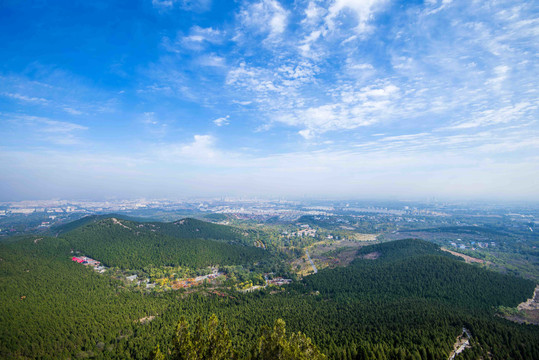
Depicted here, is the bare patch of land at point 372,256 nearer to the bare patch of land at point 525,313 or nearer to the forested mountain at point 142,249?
the forested mountain at point 142,249

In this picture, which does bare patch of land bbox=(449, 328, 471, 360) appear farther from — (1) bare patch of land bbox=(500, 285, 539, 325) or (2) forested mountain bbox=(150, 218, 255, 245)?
(2) forested mountain bbox=(150, 218, 255, 245)

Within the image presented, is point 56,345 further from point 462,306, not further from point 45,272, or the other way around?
point 462,306

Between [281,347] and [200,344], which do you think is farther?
[200,344]

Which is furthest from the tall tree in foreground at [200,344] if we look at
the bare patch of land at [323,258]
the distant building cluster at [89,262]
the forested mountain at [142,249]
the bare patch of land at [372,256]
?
the bare patch of land at [372,256]

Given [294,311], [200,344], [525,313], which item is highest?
[200,344]

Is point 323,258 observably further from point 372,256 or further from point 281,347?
point 281,347

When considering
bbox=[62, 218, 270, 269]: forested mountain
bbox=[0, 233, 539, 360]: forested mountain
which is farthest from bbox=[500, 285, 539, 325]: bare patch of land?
bbox=[62, 218, 270, 269]: forested mountain

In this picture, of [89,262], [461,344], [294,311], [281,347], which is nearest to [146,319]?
[294,311]
